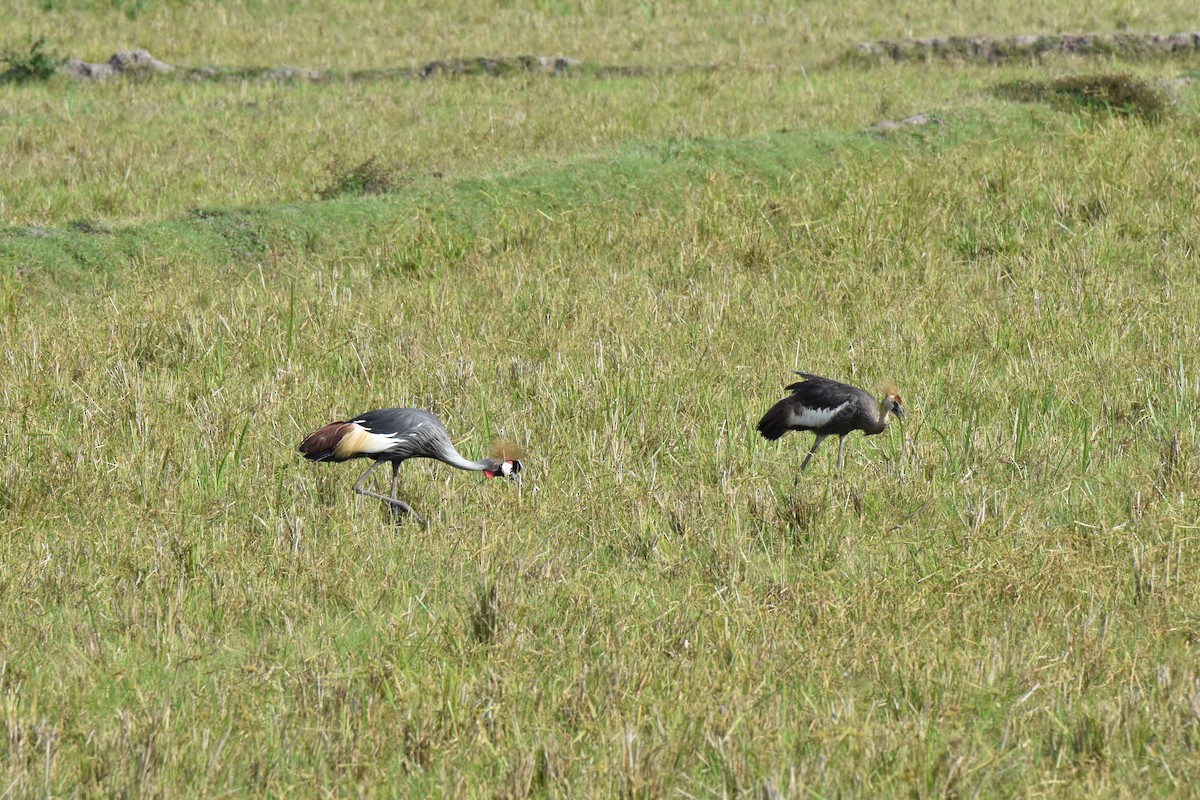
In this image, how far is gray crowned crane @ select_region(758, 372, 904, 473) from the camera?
5480 mm

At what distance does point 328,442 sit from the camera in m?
5.12

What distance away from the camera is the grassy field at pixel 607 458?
3604 mm

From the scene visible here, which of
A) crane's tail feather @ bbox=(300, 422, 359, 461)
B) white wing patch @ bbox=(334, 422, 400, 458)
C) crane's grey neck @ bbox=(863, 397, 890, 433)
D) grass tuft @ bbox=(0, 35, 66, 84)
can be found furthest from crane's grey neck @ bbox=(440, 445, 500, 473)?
grass tuft @ bbox=(0, 35, 66, 84)

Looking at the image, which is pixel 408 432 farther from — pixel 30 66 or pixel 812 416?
pixel 30 66

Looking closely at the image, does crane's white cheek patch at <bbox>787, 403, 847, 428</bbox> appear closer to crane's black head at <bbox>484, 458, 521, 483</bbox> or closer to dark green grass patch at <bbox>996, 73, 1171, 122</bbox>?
crane's black head at <bbox>484, 458, 521, 483</bbox>

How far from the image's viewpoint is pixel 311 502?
17.3 feet

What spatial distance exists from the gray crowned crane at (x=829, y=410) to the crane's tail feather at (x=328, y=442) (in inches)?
70.2

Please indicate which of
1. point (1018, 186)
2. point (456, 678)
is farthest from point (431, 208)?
point (456, 678)

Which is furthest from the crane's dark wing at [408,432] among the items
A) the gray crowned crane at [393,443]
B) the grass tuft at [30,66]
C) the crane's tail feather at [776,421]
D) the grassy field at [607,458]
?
the grass tuft at [30,66]

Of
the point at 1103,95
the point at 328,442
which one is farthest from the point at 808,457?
the point at 1103,95

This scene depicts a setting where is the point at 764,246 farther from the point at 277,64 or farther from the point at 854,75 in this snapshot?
the point at 277,64

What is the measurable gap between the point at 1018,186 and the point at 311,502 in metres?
6.93

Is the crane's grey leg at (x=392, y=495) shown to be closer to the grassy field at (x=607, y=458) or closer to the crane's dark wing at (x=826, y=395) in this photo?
the grassy field at (x=607, y=458)

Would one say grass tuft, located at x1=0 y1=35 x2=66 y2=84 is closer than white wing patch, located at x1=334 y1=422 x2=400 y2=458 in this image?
No
